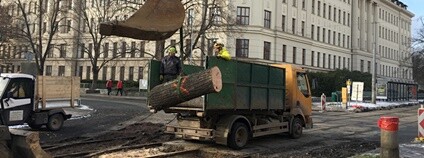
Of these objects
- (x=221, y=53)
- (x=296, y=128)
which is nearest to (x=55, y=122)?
(x=221, y=53)

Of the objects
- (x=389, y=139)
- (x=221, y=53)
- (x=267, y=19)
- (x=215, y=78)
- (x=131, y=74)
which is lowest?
(x=389, y=139)

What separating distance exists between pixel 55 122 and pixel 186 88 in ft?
27.2

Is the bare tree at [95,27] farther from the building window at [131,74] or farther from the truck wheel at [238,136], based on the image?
the truck wheel at [238,136]

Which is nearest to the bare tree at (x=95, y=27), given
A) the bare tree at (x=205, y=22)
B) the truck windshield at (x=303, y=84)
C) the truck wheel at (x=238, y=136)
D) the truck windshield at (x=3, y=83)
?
the bare tree at (x=205, y=22)

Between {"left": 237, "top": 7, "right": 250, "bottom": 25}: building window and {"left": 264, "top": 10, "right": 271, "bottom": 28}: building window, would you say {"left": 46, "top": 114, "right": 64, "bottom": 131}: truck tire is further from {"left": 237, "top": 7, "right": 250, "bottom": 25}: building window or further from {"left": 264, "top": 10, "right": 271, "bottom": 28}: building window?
{"left": 264, "top": 10, "right": 271, "bottom": 28}: building window

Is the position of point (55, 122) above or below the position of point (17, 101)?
below

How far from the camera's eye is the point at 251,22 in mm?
55625

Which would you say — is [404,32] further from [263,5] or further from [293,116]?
[293,116]

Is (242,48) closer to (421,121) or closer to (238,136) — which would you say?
(421,121)

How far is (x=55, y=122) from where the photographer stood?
1581 centimetres

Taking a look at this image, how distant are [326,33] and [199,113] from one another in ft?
214

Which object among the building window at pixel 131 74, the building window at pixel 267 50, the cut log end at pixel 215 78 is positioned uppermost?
the building window at pixel 267 50

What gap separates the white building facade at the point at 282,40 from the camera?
180 ft

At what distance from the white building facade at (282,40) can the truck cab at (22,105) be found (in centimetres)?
2645
